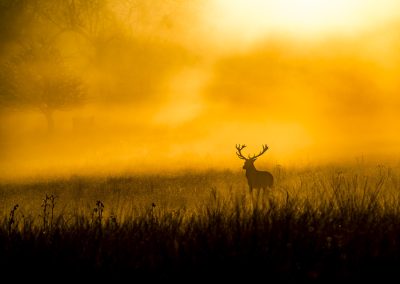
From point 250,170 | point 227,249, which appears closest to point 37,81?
point 250,170

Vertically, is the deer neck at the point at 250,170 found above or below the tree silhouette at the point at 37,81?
below

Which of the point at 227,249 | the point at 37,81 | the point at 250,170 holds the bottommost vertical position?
the point at 227,249

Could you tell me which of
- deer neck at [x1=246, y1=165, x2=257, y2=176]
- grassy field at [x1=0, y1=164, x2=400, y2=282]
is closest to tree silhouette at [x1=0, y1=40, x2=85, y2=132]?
deer neck at [x1=246, y1=165, x2=257, y2=176]

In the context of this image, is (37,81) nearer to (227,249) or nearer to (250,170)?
(250,170)

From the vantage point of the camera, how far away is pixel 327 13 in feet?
185

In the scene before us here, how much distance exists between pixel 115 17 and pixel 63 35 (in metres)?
4.05

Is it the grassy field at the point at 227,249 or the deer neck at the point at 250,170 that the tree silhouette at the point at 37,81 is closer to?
the deer neck at the point at 250,170

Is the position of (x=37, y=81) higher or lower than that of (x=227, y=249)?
higher

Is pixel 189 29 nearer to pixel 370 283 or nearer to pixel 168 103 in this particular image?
pixel 168 103

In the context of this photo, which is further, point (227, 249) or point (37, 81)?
point (37, 81)

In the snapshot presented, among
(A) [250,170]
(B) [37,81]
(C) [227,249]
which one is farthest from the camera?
(B) [37,81]

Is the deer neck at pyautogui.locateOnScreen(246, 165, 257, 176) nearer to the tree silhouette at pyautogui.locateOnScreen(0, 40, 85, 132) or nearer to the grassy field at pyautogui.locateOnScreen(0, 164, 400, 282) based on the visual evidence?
the grassy field at pyautogui.locateOnScreen(0, 164, 400, 282)

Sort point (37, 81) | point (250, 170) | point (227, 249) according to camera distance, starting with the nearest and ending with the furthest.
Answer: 1. point (227, 249)
2. point (250, 170)
3. point (37, 81)

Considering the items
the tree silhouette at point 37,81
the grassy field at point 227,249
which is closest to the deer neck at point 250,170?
the grassy field at point 227,249
